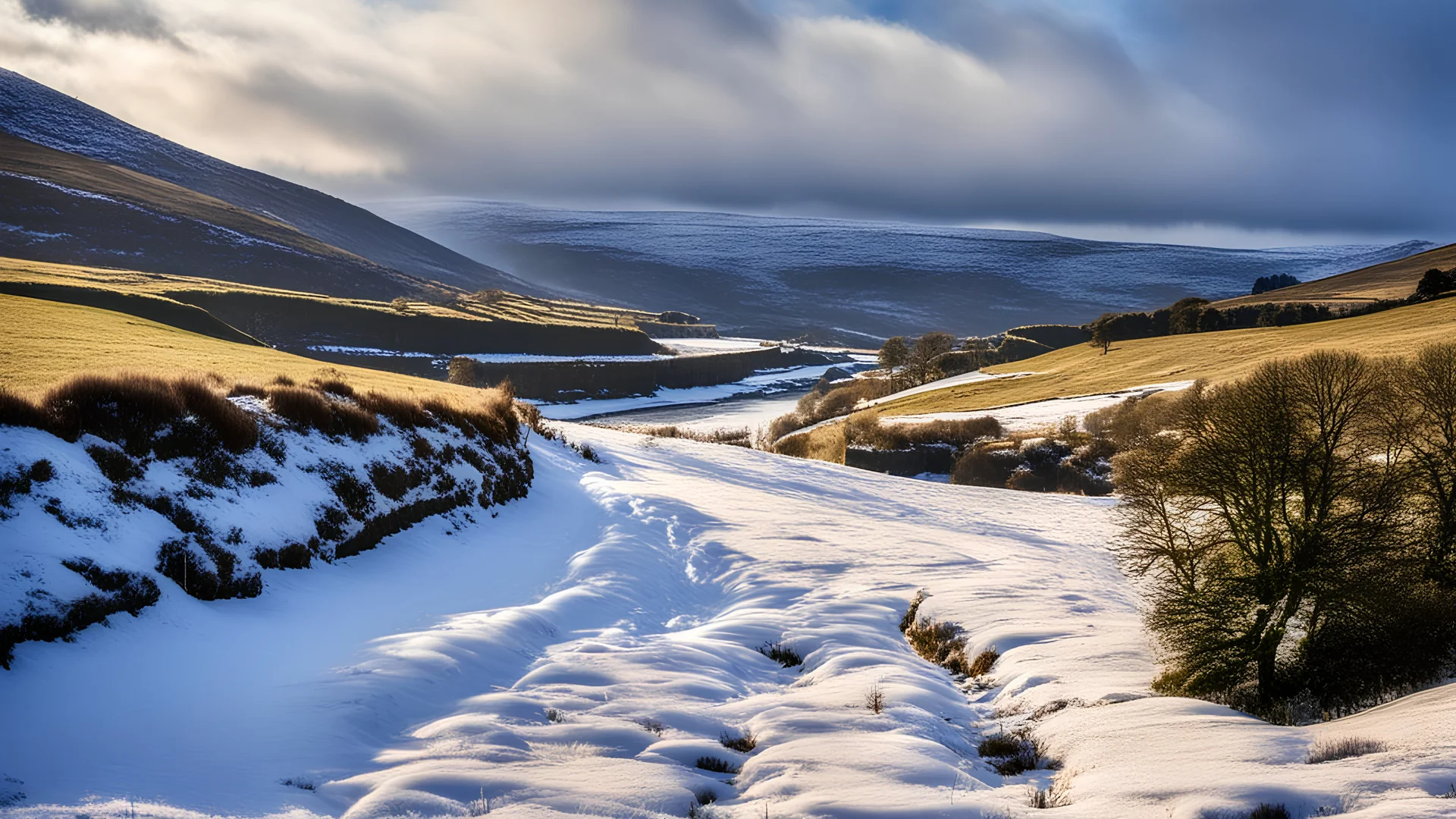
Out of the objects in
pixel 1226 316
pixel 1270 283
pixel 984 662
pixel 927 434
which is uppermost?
pixel 1270 283

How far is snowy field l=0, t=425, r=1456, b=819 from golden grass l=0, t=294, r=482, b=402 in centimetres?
510

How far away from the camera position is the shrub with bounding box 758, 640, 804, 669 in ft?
37.4

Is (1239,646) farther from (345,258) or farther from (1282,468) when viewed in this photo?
(345,258)

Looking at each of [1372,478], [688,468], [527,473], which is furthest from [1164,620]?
[688,468]

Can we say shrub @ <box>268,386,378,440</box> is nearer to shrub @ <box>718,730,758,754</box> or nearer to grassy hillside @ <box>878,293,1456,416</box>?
shrub @ <box>718,730,758,754</box>

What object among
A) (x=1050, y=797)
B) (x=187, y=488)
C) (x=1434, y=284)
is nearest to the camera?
(x=1050, y=797)

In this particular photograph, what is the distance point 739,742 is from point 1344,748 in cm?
526

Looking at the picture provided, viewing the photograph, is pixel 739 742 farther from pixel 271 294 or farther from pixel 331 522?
pixel 271 294

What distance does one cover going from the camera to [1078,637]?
38.3ft

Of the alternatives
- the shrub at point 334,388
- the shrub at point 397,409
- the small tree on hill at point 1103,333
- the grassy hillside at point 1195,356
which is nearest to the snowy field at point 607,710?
the shrub at point 397,409

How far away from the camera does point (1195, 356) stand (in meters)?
54.5

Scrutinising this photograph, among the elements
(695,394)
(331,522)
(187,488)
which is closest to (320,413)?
(331,522)

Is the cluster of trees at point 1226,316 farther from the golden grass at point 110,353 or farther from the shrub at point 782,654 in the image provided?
the shrub at point 782,654

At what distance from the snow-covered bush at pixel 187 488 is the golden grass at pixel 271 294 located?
39.7 m
